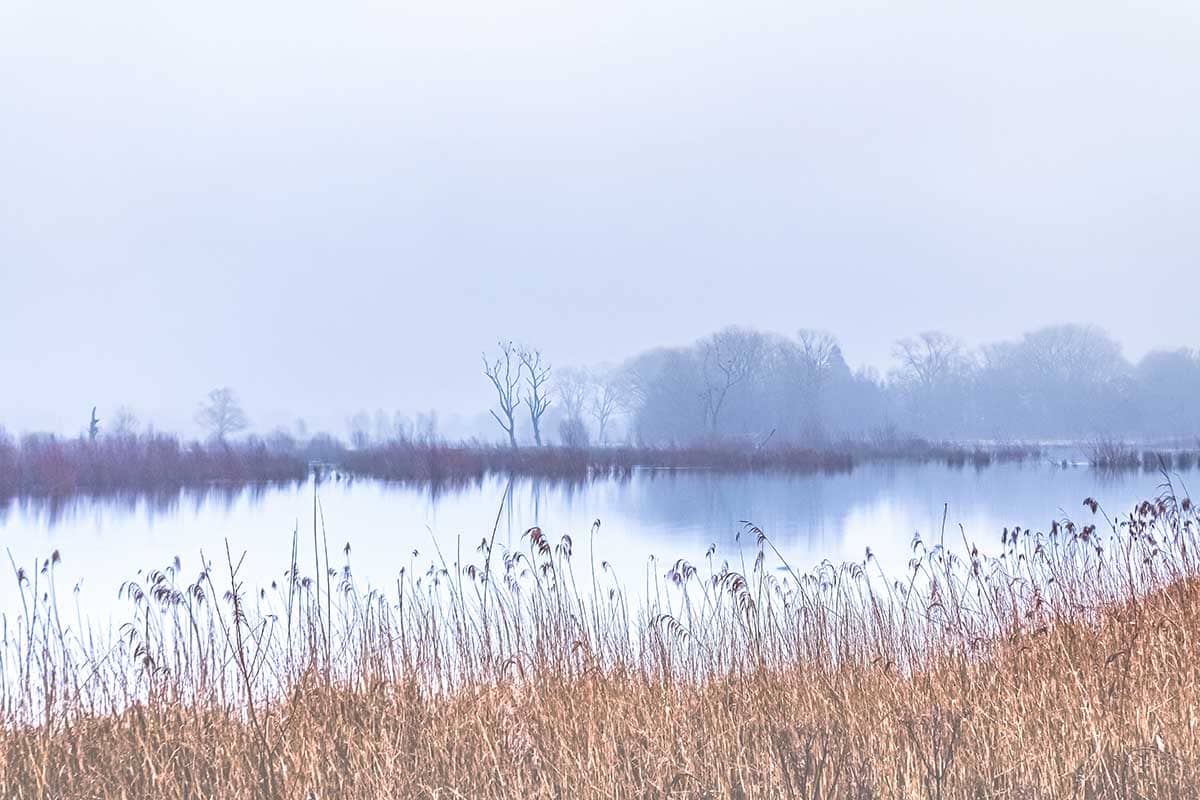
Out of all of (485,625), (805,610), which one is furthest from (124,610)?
(805,610)

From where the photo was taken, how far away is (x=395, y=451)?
2597 centimetres

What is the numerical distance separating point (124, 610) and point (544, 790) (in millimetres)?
8566

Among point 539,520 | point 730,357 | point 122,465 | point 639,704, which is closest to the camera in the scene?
point 639,704

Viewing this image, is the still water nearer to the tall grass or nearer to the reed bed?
the reed bed

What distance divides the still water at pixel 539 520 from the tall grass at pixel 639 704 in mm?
2859

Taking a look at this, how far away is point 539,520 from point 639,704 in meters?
14.2

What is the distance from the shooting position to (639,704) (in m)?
5.09

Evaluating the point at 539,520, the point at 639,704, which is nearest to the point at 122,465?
the point at 539,520

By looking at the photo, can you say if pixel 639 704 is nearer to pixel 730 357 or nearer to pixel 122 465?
pixel 122 465

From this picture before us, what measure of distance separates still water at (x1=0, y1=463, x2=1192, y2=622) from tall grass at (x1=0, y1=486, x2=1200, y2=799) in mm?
2859

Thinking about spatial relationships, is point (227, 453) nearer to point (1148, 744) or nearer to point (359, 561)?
point (359, 561)

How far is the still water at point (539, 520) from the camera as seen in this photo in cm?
1352

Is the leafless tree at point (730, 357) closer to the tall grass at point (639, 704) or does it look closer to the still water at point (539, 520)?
the still water at point (539, 520)

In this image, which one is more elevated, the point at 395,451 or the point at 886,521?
the point at 395,451
